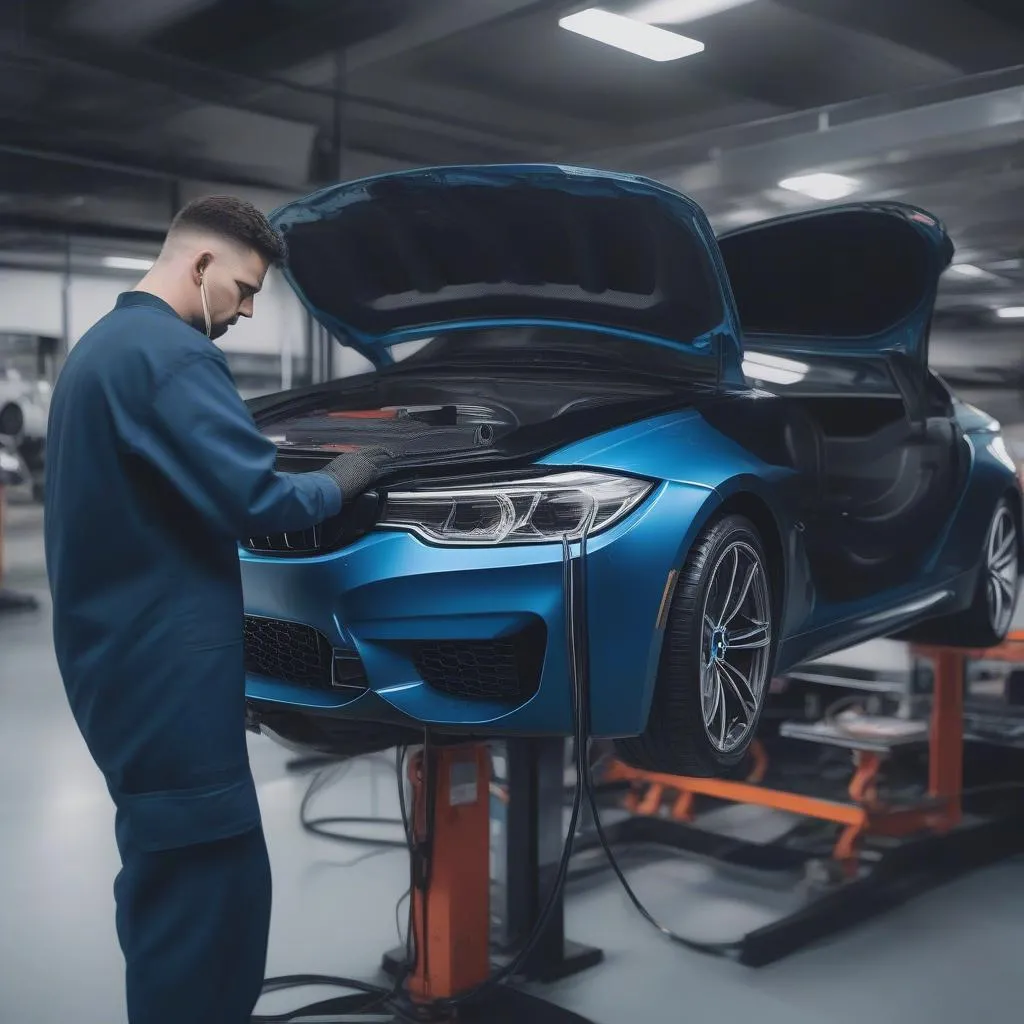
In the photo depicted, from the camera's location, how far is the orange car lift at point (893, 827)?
11.9ft

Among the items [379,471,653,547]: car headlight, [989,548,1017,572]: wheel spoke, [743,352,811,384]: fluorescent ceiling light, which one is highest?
[743,352,811,384]: fluorescent ceiling light

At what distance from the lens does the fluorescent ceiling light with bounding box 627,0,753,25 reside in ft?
12.8

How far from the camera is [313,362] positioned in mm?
4934

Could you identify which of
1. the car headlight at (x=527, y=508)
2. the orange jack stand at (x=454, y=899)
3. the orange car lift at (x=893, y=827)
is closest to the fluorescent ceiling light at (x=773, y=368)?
the car headlight at (x=527, y=508)

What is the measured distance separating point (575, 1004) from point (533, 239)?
1.94 metres

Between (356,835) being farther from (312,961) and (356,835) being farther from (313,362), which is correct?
(313,362)

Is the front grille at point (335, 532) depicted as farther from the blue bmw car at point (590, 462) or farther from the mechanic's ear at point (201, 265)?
the mechanic's ear at point (201, 265)

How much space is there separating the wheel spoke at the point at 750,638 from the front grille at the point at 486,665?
0.41m

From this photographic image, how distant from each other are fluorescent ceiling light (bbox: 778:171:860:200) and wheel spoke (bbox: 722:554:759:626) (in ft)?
8.12

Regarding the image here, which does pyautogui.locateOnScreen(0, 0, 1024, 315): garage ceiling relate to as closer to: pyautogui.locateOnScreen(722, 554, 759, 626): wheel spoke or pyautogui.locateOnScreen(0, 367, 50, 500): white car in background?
pyautogui.locateOnScreen(0, 367, 50, 500): white car in background

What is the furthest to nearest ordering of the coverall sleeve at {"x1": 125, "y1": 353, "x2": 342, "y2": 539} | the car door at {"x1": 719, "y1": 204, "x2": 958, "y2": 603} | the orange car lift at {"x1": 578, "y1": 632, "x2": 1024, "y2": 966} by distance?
the orange car lift at {"x1": 578, "y1": 632, "x2": 1024, "y2": 966}, the car door at {"x1": 719, "y1": 204, "x2": 958, "y2": 603}, the coverall sleeve at {"x1": 125, "y1": 353, "x2": 342, "y2": 539}

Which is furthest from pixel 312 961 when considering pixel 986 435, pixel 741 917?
pixel 986 435

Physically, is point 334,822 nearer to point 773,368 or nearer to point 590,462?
point 773,368

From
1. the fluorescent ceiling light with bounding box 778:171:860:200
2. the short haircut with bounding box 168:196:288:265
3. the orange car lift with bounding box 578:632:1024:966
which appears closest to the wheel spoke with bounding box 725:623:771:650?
the short haircut with bounding box 168:196:288:265
